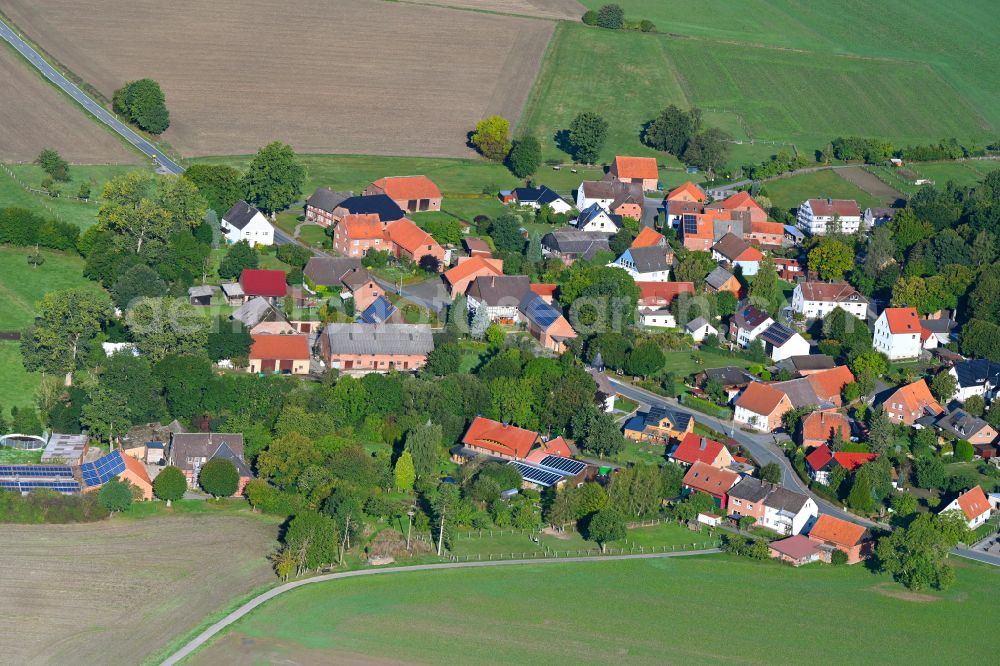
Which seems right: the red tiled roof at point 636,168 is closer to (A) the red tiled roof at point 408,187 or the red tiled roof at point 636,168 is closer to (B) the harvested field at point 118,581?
(A) the red tiled roof at point 408,187

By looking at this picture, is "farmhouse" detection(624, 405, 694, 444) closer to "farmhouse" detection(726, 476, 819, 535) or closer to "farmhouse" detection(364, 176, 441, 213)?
"farmhouse" detection(726, 476, 819, 535)

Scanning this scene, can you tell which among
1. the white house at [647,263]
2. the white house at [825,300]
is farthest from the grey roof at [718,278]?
the white house at [825,300]

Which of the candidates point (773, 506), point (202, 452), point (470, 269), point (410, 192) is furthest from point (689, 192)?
point (202, 452)

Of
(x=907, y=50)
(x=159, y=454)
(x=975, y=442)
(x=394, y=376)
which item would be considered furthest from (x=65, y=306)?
(x=907, y=50)

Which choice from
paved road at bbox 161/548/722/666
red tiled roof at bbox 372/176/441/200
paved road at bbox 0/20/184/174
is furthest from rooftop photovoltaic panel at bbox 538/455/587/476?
paved road at bbox 0/20/184/174

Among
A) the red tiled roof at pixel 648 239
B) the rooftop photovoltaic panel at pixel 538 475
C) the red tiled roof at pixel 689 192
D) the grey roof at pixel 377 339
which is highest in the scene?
the red tiled roof at pixel 689 192

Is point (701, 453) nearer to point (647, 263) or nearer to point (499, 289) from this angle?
point (499, 289)

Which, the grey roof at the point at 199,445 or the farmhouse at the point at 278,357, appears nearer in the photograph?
the grey roof at the point at 199,445
